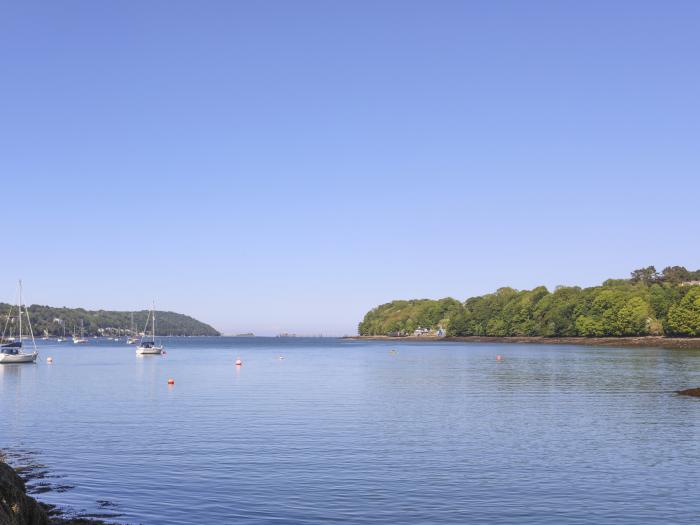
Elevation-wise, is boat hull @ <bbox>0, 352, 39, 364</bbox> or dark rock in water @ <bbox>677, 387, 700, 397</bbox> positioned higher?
boat hull @ <bbox>0, 352, 39, 364</bbox>

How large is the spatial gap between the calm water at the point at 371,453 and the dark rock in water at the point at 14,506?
7.55 meters

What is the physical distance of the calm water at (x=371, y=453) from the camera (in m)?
30.1

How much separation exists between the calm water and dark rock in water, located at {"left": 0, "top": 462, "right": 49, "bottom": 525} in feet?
24.8

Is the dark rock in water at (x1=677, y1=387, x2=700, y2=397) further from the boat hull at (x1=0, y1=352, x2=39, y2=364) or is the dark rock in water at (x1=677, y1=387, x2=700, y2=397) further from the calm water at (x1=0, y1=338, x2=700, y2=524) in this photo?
the boat hull at (x1=0, y1=352, x2=39, y2=364)

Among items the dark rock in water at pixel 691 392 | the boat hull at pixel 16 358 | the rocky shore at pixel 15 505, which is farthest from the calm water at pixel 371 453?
the boat hull at pixel 16 358

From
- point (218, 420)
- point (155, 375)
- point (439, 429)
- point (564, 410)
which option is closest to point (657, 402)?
point (564, 410)

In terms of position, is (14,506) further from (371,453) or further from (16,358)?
(16,358)

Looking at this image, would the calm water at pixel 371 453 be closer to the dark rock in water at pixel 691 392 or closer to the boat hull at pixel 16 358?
the dark rock in water at pixel 691 392

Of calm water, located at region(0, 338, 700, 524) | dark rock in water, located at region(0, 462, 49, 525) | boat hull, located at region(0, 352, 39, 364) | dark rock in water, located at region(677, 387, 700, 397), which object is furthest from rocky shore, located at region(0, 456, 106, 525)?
boat hull, located at region(0, 352, 39, 364)

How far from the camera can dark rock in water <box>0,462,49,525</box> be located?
18.7 m

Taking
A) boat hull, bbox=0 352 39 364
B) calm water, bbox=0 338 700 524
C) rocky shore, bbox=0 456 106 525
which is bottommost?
calm water, bbox=0 338 700 524

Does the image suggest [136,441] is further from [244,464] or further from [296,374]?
[296,374]

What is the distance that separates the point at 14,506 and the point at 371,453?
83.5 ft

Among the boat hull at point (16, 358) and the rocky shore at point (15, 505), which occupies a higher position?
the rocky shore at point (15, 505)
